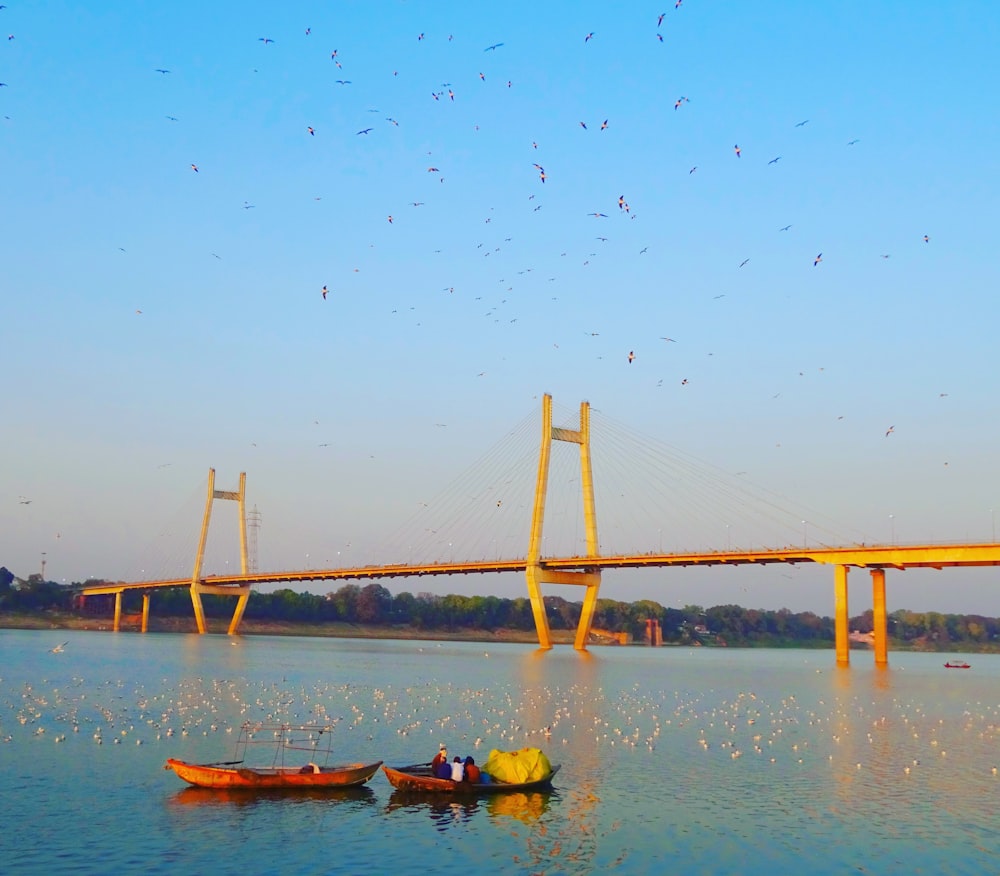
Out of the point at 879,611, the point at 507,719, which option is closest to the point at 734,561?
the point at 879,611

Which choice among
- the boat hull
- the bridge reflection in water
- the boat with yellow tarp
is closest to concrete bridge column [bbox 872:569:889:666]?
the bridge reflection in water

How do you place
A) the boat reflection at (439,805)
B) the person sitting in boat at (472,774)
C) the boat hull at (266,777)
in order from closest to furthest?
the boat reflection at (439,805), the boat hull at (266,777), the person sitting in boat at (472,774)

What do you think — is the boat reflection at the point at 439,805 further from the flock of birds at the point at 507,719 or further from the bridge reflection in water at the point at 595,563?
the bridge reflection in water at the point at 595,563

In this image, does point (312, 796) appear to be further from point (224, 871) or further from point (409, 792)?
point (224, 871)

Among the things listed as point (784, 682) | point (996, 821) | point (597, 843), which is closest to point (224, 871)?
point (597, 843)

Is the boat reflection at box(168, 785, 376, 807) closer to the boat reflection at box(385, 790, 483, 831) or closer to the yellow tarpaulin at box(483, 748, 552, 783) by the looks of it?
the boat reflection at box(385, 790, 483, 831)

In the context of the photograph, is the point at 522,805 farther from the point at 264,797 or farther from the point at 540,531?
the point at 540,531

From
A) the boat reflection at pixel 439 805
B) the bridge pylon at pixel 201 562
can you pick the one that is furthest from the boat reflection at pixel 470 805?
the bridge pylon at pixel 201 562
